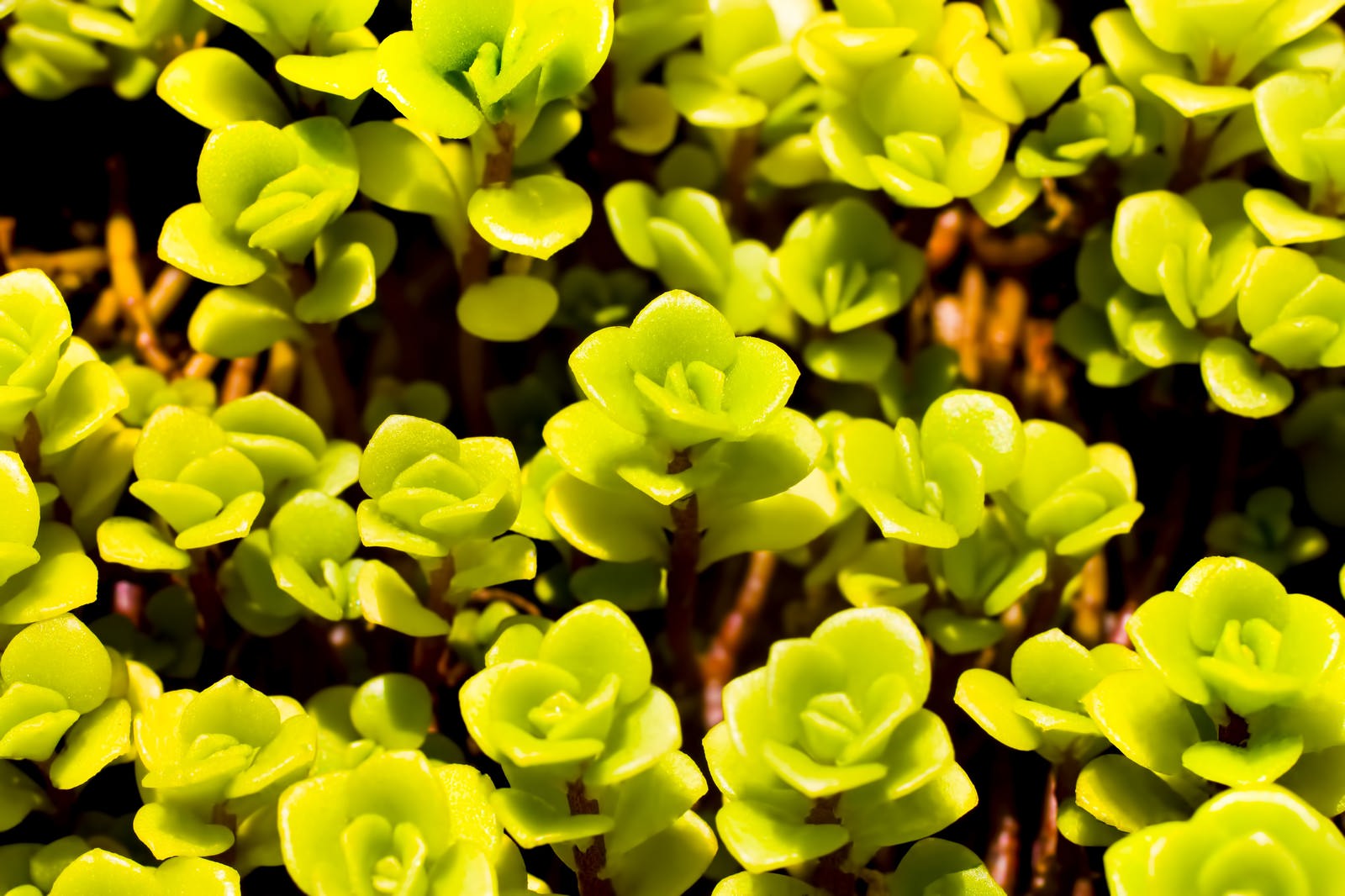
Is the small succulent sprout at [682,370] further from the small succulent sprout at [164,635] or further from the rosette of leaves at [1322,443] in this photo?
the rosette of leaves at [1322,443]

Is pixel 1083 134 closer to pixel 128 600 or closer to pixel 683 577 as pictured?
pixel 683 577

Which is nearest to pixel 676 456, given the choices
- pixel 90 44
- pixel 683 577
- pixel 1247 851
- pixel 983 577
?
pixel 683 577

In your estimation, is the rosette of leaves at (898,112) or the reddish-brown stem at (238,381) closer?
the rosette of leaves at (898,112)

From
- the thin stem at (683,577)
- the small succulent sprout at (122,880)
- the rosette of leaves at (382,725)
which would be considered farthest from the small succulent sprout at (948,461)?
the small succulent sprout at (122,880)

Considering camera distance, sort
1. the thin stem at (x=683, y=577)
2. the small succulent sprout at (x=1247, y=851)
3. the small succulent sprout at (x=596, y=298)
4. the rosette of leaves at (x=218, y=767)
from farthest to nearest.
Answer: the small succulent sprout at (x=596, y=298)
the thin stem at (x=683, y=577)
the rosette of leaves at (x=218, y=767)
the small succulent sprout at (x=1247, y=851)

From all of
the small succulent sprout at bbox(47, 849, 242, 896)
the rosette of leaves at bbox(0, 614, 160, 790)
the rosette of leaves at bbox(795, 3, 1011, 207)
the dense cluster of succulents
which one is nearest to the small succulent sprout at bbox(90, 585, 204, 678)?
the dense cluster of succulents

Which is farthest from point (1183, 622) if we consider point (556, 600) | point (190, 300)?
point (190, 300)

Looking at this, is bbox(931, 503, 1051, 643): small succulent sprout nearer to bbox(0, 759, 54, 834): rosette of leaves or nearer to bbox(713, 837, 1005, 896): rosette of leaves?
bbox(713, 837, 1005, 896): rosette of leaves

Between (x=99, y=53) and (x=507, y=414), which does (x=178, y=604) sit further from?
(x=99, y=53)

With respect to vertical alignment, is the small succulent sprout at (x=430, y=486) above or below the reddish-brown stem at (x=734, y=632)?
above
